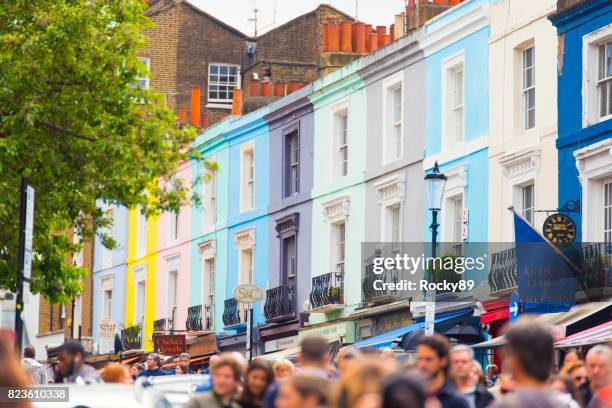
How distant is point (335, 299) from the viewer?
39.3 m

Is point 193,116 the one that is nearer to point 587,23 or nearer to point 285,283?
point 285,283

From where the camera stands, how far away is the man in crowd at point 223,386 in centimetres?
1234

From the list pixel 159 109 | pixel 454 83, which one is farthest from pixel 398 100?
pixel 159 109

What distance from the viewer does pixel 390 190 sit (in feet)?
124

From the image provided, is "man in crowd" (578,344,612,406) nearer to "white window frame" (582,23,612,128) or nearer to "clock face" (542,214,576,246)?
"clock face" (542,214,576,246)

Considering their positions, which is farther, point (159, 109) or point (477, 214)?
point (477, 214)

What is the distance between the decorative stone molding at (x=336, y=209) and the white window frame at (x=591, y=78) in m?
11.1

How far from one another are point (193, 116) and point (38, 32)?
27.6m

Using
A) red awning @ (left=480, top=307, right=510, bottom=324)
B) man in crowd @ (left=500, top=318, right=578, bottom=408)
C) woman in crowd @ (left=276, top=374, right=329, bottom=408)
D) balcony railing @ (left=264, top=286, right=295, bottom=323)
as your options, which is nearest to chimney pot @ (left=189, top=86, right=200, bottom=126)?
balcony railing @ (left=264, top=286, right=295, bottom=323)

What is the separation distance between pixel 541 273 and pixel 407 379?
21.6 metres

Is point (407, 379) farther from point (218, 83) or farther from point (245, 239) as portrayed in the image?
point (218, 83)

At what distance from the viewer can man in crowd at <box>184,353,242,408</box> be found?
1234cm

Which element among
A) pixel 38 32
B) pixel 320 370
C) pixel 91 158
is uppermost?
pixel 38 32

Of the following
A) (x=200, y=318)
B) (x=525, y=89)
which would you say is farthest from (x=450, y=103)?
(x=200, y=318)
